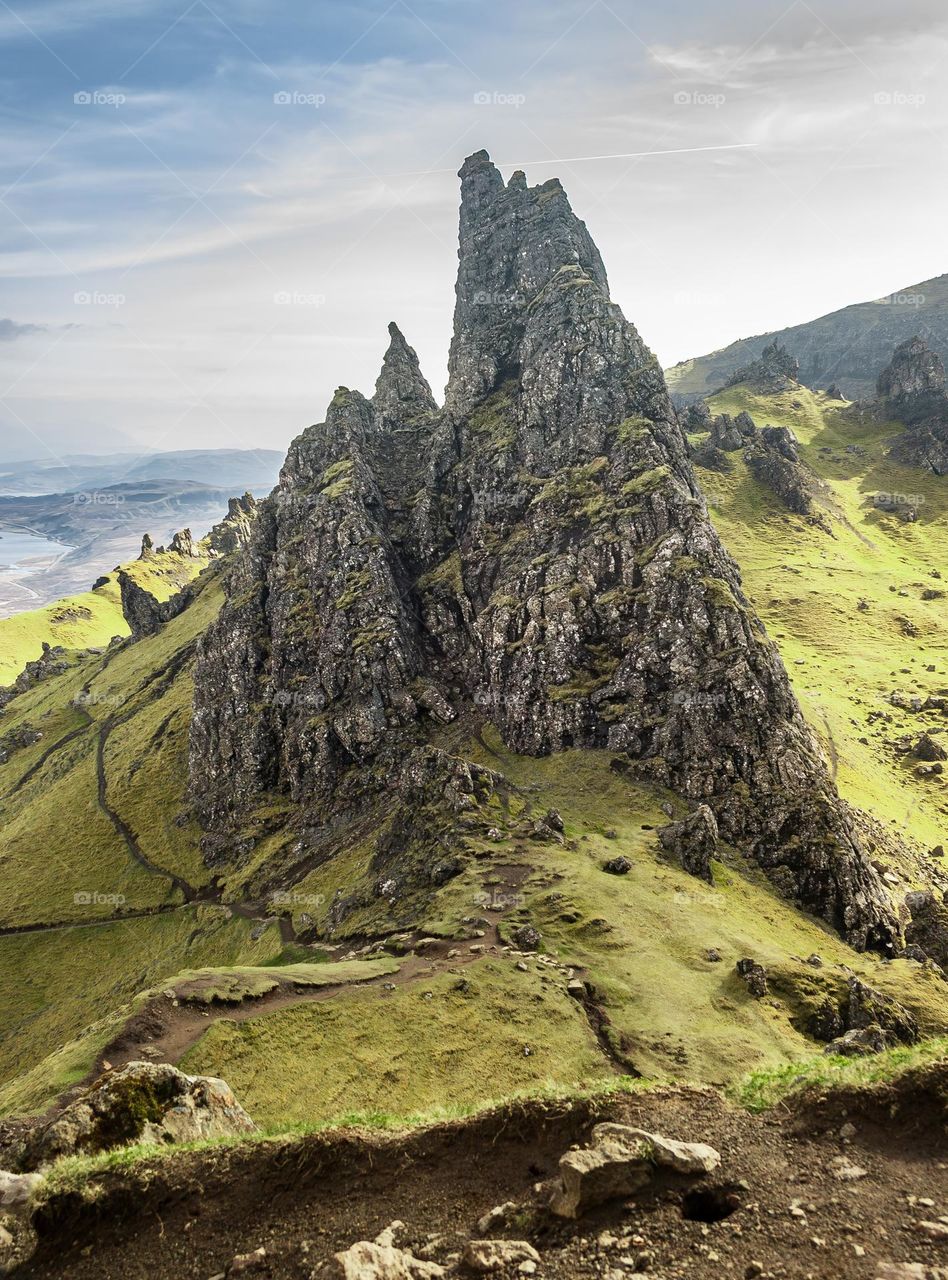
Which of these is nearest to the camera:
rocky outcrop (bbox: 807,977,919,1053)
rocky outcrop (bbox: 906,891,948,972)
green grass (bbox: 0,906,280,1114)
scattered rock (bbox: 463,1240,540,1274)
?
scattered rock (bbox: 463,1240,540,1274)

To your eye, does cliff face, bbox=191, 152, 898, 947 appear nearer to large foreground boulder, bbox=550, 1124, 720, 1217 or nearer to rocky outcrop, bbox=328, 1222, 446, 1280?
large foreground boulder, bbox=550, 1124, 720, 1217

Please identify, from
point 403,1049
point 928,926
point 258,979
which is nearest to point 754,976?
point 403,1049

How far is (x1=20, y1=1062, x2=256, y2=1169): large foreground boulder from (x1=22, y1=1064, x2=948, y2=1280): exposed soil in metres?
5.91

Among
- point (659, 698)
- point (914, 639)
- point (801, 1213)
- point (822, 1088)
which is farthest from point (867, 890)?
point (914, 639)

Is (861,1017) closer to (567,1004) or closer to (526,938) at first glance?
(567,1004)

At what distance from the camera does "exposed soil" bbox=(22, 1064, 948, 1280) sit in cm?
1357

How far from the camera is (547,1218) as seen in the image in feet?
50.2

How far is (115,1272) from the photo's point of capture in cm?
1579

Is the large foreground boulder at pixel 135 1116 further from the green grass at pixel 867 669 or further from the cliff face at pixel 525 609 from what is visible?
the green grass at pixel 867 669

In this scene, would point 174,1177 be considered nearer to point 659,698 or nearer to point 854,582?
point 659,698

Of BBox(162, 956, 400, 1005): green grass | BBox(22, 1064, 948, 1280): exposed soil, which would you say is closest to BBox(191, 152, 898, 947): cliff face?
BBox(162, 956, 400, 1005): green grass

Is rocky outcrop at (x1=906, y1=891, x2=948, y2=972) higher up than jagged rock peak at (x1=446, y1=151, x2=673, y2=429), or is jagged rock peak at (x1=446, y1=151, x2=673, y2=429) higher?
jagged rock peak at (x1=446, y1=151, x2=673, y2=429)

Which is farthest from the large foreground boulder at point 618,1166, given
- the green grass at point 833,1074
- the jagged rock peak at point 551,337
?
the jagged rock peak at point 551,337

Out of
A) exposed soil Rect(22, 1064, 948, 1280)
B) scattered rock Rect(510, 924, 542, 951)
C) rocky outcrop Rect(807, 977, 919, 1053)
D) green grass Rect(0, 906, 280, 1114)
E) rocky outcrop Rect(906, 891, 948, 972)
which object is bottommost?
green grass Rect(0, 906, 280, 1114)
